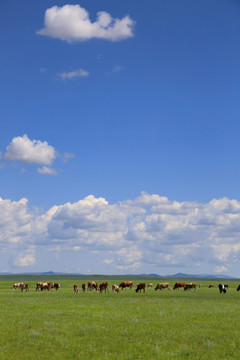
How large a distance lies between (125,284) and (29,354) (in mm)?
64956

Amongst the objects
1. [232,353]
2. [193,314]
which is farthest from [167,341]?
[193,314]

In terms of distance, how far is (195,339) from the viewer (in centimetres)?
1855

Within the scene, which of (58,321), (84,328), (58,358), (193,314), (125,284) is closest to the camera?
(58,358)

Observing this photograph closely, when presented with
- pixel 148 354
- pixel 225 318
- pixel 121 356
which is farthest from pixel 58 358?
pixel 225 318

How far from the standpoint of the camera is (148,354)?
15.9 metres

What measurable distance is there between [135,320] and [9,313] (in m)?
10.1

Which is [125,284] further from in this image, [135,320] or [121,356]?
[121,356]

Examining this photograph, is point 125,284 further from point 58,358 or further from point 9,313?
point 58,358

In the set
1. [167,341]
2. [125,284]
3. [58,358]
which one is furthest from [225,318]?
[125,284]

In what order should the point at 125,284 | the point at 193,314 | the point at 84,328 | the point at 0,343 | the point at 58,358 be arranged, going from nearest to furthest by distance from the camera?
the point at 58,358 → the point at 0,343 → the point at 84,328 → the point at 193,314 → the point at 125,284

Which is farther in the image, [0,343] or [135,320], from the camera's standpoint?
[135,320]

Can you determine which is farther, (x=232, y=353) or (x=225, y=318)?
(x=225, y=318)

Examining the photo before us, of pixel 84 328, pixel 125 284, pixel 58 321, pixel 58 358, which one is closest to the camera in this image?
pixel 58 358

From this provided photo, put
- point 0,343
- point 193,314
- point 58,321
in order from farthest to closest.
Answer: point 193,314 < point 58,321 < point 0,343
